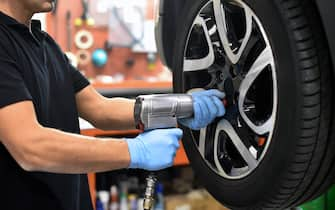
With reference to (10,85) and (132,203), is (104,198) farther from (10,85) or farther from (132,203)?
(10,85)

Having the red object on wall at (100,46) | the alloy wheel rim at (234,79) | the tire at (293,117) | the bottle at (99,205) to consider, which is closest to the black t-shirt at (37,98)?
the alloy wheel rim at (234,79)

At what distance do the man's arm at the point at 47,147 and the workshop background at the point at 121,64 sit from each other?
1.23m

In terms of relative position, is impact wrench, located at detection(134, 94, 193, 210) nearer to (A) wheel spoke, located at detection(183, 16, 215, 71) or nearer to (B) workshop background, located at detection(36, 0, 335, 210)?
(A) wheel spoke, located at detection(183, 16, 215, 71)

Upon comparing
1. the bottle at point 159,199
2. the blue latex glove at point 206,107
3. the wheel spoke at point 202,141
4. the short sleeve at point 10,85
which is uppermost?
the short sleeve at point 10,85

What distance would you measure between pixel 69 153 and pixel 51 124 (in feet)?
0.82

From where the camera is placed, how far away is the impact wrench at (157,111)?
92cm

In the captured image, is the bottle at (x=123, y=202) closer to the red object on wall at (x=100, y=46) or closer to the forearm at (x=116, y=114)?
the red object on wall at (x=100, y=46)

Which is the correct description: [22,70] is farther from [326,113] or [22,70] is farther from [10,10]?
[326,113]

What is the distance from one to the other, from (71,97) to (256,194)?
0.58 metres

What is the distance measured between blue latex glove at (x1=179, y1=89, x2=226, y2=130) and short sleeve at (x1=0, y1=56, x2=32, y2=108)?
344 millimetres

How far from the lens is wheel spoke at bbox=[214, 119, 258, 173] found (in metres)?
0.90

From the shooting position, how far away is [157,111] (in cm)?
92

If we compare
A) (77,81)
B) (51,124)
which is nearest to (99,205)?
(77,81)

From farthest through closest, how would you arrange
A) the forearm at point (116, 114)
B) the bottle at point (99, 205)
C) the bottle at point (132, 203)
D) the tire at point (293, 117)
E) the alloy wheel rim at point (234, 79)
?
the bottle at point (132, 203), the bottle at point (99, 205), the forearm at point (116, 114), the alloy wheel rim at point (234, 79), the tire at point (293, 117)
